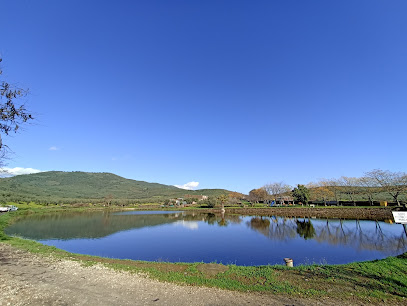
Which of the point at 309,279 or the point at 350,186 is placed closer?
the point at 309,279

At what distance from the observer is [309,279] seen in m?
9.88

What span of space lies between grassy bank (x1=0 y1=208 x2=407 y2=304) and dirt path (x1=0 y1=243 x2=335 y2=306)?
811 millimetres

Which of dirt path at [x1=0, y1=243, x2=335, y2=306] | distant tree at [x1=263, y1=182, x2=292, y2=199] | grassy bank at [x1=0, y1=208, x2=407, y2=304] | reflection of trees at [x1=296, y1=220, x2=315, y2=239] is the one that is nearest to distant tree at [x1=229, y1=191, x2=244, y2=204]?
distant tree at [x1=263, y1=182, x2=292, y2=199]

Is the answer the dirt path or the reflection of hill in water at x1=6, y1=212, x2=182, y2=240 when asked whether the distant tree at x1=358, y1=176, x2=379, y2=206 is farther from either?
the dirt path

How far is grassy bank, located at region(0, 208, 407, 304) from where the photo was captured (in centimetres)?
820

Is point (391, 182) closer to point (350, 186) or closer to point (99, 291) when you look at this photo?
point (350, 186)

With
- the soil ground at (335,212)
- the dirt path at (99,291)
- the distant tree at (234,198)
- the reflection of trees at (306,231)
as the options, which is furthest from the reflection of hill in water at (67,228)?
the distant tree at (234,198)

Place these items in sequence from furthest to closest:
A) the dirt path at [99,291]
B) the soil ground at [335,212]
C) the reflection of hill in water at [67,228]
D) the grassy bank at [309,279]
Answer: the soil ground at [335,212]
the reflection of hill in water at [67,228]
the grassy bank at [309,279]
the dirt path at [99,291]

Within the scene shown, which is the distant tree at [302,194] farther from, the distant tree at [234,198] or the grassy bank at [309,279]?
the grassy bank at [309,279]

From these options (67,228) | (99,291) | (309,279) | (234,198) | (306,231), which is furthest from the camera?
(234,198)

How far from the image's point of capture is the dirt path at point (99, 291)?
24.7 feet

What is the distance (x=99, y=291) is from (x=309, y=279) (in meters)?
9.34

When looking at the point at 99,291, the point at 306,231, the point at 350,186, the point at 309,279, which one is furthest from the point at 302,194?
the point at 99,291

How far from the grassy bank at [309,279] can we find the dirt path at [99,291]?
31.9 inches
